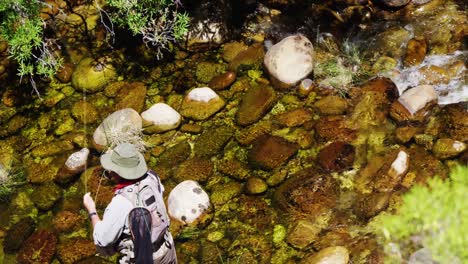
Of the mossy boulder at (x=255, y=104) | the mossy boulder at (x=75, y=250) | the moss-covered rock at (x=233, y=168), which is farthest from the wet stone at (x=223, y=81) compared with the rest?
the mossy boulder at (x=75, y=250)

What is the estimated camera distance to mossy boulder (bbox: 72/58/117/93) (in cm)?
873

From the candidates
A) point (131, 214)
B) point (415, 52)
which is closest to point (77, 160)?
point (131, 214)

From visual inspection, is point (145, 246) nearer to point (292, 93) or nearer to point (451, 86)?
point (292, 93)

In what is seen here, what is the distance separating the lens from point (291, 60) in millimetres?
8297

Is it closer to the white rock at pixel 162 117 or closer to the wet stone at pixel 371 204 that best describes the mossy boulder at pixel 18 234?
the white rock at pixel 162 117

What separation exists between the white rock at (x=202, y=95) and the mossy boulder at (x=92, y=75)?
5.01ft

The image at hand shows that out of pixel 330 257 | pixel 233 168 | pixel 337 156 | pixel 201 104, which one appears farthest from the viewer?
pixel 201 104

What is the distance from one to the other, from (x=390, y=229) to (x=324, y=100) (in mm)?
2477

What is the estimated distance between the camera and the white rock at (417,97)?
7.59 m

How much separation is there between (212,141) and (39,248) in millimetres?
2756

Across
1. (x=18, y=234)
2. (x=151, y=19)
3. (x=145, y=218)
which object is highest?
(x=145, y=218)

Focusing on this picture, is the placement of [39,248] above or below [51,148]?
below

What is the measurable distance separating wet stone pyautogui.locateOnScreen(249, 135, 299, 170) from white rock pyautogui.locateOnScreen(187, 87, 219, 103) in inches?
44.2

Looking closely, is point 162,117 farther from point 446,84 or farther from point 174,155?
point 446,84
